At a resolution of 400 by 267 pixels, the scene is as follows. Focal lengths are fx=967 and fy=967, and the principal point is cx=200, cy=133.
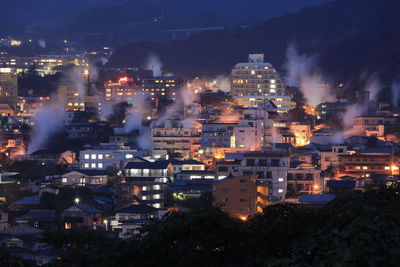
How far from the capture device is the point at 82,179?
27766mm

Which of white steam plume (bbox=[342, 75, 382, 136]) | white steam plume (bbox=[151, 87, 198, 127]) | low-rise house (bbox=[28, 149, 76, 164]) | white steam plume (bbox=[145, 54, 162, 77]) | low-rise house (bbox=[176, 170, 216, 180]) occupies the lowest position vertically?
low-rise house (bbox=[176, 170, 216, 180])

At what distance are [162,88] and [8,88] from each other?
7.82m

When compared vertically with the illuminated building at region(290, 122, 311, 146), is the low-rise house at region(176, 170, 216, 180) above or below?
below

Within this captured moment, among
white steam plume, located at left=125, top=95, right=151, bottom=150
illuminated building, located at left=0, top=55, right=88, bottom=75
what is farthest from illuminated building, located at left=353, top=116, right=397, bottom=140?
illuminated building, located at left=0, top=55, right=88, bottom=75

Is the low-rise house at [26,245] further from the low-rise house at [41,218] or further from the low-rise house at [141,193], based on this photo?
the low-rise house at [141,193]

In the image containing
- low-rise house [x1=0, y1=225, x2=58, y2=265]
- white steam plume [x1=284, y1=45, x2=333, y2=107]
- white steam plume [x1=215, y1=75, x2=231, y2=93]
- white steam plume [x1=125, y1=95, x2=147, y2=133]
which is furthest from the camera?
white steam plume [x1=215, y1=75, x2=231, y2=93]

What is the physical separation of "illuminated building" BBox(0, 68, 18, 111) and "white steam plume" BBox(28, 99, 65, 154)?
101 inches

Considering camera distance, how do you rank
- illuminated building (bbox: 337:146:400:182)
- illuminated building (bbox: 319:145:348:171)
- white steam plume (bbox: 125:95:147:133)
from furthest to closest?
1. white steam plume (bbox: 125:95:147:133)
2. illuminated building (bbox: 319:145:348:171)
3. illuminated building (bbox: 337:146:400:182)

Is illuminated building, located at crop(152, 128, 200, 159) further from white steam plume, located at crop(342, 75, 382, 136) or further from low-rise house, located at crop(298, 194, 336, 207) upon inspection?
low-rise house, located at crop(298, 194, 336, 207)

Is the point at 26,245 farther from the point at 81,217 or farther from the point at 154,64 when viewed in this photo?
the point at 154,64

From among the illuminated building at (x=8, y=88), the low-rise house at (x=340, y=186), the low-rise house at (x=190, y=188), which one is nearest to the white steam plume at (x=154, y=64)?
the illuminated building at (x=8, y=88)

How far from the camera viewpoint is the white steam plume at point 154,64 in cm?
6888

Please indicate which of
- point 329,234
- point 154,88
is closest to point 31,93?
point 154,88

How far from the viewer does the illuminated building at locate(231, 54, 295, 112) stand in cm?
4725
